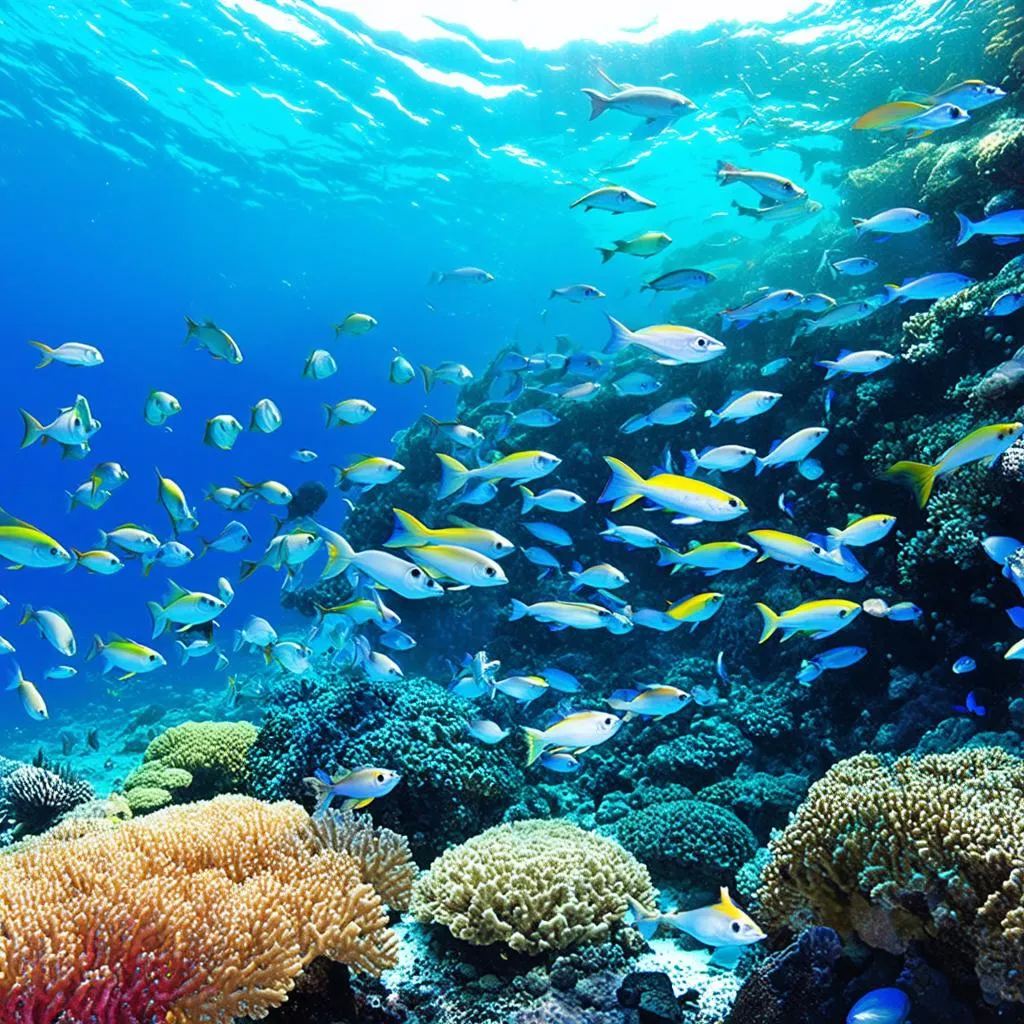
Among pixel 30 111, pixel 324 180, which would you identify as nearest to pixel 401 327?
pixel 324 180

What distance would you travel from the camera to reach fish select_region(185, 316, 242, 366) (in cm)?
757

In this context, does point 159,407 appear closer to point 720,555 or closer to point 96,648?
point 96,648

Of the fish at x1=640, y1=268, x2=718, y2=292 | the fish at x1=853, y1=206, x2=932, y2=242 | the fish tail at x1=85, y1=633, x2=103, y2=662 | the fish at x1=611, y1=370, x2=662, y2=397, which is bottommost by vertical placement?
the fish tail at x1=85, y1=633, x2=103, y2=662

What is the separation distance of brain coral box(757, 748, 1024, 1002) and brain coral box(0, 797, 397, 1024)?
2.48 metres

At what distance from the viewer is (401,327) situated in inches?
2926

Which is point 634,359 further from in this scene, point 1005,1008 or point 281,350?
point 281,350

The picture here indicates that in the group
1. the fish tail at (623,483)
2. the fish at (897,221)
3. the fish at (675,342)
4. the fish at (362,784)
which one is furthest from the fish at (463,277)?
the fish at (362,784)

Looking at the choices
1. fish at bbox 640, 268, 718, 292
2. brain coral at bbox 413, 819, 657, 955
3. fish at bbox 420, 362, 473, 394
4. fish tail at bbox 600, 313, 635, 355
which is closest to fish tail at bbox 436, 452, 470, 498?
fish tail at bbox 600, 313, 635, 355

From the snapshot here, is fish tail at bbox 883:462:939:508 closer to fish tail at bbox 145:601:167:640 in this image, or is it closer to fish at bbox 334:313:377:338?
fish at bbox 334:313:377:338

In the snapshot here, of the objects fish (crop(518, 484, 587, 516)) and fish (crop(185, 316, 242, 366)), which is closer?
fish (crop(518, 484, 587, 516))

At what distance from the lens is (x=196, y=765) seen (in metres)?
7.92

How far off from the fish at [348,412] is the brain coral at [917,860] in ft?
21.2

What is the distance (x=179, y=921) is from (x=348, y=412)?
6.27m

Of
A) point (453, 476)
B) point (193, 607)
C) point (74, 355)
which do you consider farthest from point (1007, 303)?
point (74, 355)
